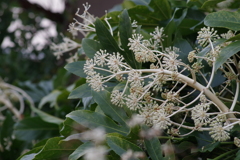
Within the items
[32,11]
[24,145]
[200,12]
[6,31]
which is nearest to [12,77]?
[6,31]

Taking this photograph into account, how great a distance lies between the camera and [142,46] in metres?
0.48

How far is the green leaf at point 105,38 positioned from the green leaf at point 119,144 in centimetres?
18

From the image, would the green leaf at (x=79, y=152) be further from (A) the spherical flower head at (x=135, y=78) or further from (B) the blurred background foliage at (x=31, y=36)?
(B) the blurred background foliage at (x=31, y=36)

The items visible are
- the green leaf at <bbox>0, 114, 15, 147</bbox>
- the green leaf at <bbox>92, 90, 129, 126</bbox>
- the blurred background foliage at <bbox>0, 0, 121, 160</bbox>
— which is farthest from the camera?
the blurred background foliage at <bbox>0, 0, 121, 160</bbox>

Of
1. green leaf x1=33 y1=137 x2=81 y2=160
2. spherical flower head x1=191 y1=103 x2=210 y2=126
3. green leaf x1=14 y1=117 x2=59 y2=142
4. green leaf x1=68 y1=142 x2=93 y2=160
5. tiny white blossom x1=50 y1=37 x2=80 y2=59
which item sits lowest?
green leaf x1=14 y1=117 x2=59 y2=142

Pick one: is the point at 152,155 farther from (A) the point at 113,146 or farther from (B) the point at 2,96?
(B) the point at 2,96

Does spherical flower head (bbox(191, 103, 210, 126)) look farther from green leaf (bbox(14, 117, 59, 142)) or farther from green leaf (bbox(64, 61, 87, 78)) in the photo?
green leaf (bbox(14, 117, 59, 142))

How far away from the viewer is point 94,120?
531 mm

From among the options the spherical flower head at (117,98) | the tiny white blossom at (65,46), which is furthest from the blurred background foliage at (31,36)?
the spherical flower head at (117,98)

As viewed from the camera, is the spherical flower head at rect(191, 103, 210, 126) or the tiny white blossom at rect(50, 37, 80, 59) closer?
the spherical flower head at rect(191, 103, 210, 126)

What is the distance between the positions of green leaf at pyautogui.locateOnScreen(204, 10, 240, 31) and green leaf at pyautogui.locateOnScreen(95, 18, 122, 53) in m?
0.17

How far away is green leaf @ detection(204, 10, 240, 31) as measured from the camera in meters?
0.50

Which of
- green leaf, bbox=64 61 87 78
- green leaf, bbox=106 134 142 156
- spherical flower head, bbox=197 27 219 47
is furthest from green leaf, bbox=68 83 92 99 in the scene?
spherical flower head, bbox=197 27 219 47

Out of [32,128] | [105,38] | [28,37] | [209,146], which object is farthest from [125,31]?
[28,37]
